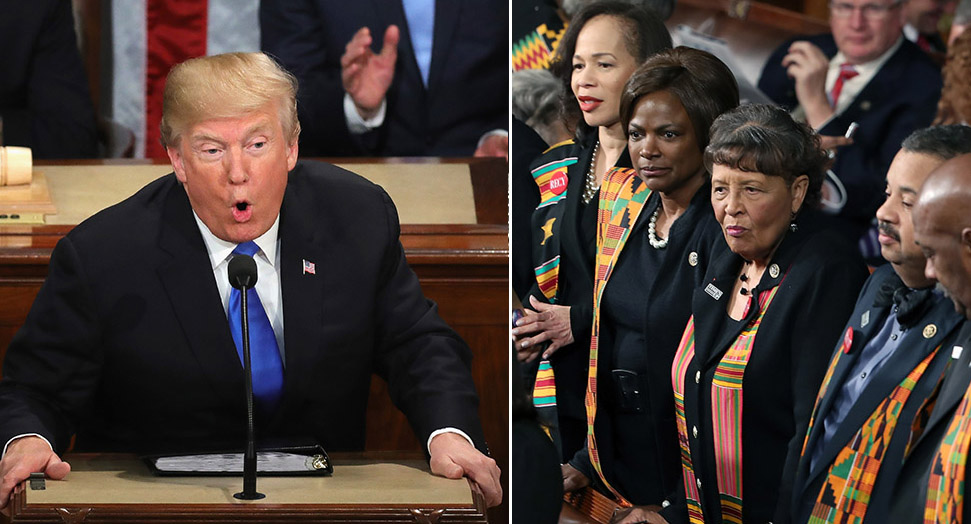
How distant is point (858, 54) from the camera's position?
322cm

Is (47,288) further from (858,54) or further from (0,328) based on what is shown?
(858,54)

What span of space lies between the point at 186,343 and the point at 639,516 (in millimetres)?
1246

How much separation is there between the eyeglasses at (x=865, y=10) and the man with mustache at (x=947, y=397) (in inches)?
19.9

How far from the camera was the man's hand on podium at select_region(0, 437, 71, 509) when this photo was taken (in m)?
3.23

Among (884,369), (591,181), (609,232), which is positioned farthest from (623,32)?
(884,369)

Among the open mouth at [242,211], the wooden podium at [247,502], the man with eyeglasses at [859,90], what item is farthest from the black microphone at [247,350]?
the man with eyeglasses at [859,90]

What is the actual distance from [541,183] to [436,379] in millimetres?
593

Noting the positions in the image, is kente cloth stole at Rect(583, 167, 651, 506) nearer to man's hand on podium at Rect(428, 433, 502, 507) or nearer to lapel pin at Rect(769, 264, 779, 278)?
man's hand on podium at Rect(428, 433, 502, 507)

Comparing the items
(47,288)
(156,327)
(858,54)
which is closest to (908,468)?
(858,54)

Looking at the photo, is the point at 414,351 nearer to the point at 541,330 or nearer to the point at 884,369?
the point at 541,330

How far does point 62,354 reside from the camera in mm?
3607

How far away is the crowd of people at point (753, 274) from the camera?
9.25 ft

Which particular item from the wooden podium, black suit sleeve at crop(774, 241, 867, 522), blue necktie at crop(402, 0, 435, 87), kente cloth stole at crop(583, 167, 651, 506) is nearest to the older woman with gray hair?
black suit sleeve at crop(774, 241, 867, 522)

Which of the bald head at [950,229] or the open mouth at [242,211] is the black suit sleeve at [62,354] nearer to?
the open mouth at [242,211]
